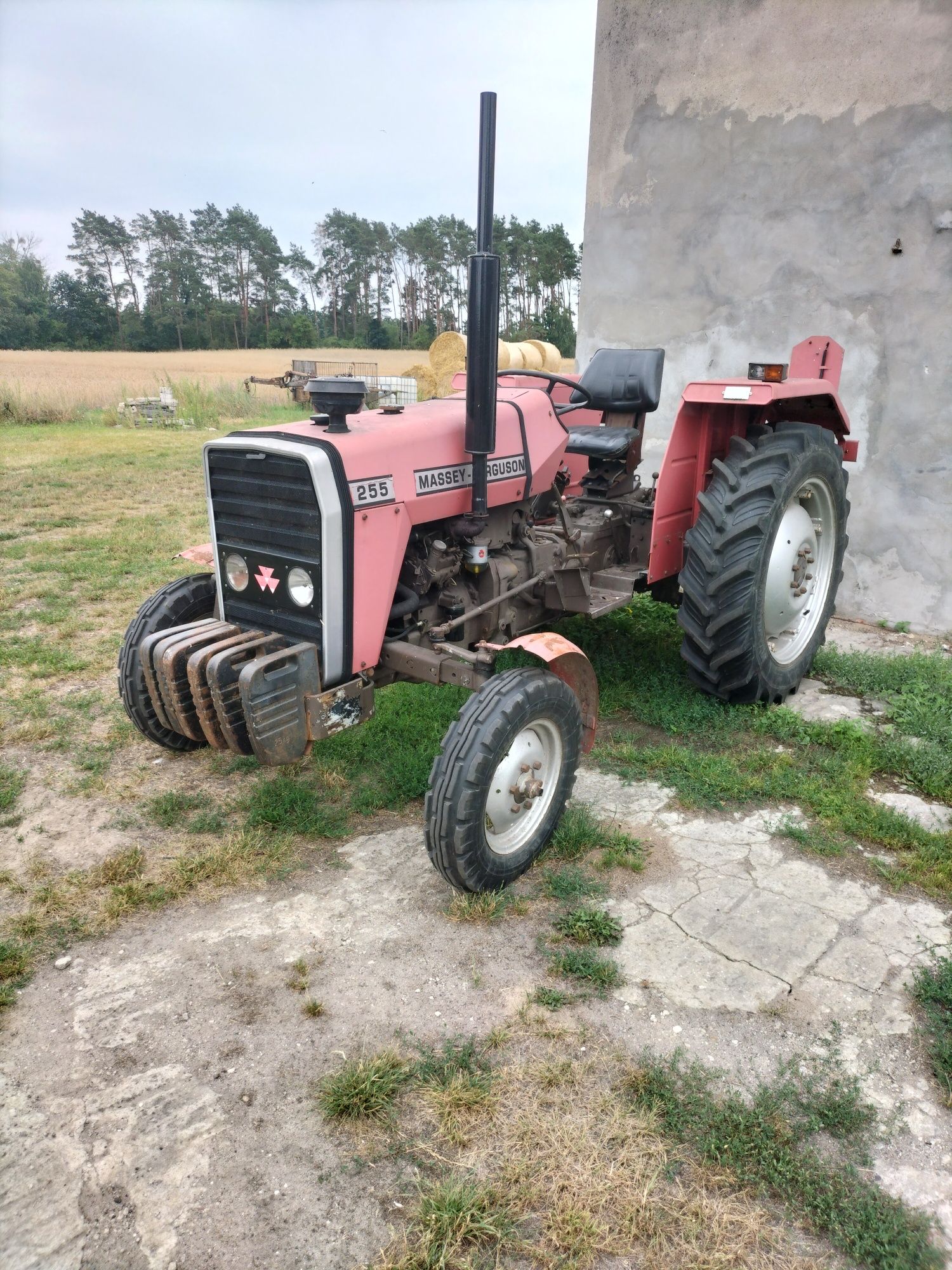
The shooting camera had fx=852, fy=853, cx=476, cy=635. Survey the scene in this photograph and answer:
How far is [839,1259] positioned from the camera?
1.69 meters

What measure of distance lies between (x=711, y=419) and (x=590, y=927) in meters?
2.41

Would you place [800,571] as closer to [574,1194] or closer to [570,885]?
[570,885]

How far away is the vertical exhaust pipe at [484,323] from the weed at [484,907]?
1.35m

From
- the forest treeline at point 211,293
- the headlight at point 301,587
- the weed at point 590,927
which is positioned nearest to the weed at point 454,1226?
the weed at point 590,927

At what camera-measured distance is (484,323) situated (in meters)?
2.76

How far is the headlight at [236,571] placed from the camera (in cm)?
301

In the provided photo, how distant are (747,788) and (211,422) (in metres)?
16.5

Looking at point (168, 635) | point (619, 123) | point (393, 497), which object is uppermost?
point (619, 123)

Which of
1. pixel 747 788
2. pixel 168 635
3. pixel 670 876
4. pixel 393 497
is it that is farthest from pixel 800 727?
pixel 168 635

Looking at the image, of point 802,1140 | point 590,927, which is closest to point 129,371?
point 590,927

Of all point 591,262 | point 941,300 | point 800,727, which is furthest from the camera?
point 591,262

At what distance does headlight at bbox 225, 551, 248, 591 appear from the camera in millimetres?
3010

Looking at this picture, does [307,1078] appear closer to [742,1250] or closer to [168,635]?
[742,1250]

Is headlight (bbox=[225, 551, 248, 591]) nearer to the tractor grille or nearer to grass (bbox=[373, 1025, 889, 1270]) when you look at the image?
the tractor grille
